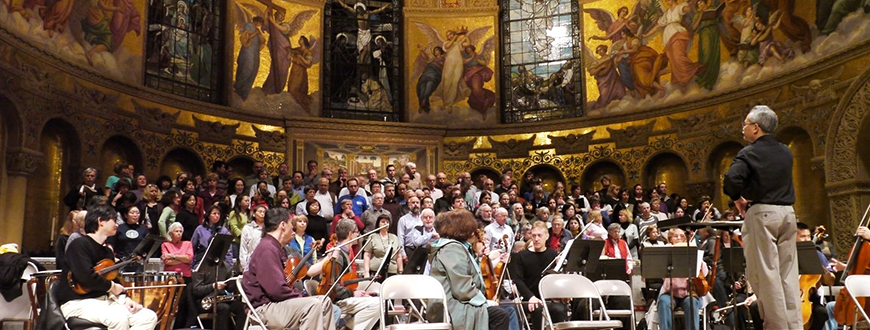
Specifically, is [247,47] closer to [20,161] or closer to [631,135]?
[20,161]

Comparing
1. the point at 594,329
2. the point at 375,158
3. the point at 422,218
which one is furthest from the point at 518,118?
the point at 594,329

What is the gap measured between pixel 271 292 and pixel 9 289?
7.17 feet

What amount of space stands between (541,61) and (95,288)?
46.0 feet

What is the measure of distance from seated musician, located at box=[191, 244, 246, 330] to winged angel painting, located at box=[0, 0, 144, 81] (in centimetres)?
555

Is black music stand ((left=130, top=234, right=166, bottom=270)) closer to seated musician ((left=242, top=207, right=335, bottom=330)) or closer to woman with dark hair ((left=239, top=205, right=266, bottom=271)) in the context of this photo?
seated musician ((left=242, top=207, right=335, bottom=330))

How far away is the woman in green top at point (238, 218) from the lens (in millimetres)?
10123

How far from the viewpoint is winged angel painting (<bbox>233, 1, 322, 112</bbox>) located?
1702 centimetres

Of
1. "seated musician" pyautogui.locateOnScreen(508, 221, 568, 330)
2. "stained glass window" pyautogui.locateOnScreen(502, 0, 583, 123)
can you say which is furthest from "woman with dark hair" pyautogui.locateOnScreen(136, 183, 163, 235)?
"stained glass window" pyautogui.locateOnScreen(502, 0, 583, 123)

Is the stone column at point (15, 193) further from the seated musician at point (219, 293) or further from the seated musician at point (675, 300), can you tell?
the seated musician at point (675, 300)

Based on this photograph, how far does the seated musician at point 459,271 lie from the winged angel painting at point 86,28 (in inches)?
342

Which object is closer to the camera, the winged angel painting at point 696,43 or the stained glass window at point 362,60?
the winged angel painting at point 696,43

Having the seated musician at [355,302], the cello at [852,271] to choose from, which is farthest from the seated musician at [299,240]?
the cello at [852,271]

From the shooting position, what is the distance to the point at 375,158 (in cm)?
1789

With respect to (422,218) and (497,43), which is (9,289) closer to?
(422,218)
